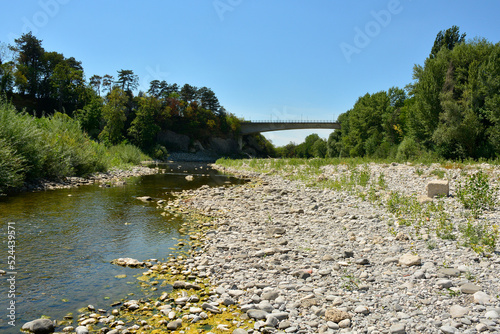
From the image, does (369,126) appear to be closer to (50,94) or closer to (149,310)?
(149,310)

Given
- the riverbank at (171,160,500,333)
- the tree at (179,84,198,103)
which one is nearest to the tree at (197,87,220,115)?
the tree at (179,84,198,103)

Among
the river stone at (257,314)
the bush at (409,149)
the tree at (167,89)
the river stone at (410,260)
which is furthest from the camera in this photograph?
the tree at (167,89)

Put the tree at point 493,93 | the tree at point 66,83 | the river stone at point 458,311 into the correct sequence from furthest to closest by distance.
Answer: the tree at point 66,83, the tree at point 493,93, the river stone at point 458,311

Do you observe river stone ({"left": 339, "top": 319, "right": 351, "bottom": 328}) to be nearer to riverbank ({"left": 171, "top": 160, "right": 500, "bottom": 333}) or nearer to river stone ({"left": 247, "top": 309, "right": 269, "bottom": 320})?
riverbank ({"left": 171, "top": 160, "right": 500, "bottom": 333})

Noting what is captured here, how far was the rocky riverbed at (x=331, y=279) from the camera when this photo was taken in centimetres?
493

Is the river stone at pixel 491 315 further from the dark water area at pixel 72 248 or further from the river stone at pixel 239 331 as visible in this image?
the dark water area at pixel 72 248

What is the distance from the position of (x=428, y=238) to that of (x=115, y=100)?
7610 cm

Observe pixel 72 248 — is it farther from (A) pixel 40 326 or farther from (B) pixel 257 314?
(B) pixel 257 314

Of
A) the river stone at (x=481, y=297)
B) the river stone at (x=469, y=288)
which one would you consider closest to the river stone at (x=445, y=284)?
the river stone at (x=469, y=288)

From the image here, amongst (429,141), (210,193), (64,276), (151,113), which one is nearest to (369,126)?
(429,141)

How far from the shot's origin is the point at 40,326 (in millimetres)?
4961

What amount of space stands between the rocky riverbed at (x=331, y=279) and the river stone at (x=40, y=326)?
46 centimetres

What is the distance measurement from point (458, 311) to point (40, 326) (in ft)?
22.3

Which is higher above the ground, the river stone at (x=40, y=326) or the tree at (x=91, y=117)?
the tree at (x=91, y=117)
